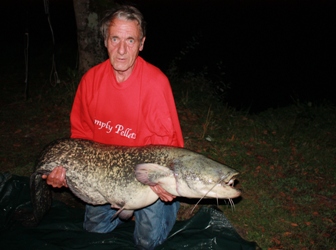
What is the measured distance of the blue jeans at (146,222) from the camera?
10.4ft

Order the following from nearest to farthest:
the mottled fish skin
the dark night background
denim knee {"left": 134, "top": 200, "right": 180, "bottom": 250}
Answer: the mottled fish skin, denim knee {"left": 134, "top": 200, "right": 180, "bottom": 250}, the dark night background

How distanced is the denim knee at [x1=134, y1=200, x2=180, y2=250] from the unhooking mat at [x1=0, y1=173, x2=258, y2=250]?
0.33 feet

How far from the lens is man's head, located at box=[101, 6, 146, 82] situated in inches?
113

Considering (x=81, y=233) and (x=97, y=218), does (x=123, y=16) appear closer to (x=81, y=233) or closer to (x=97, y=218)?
(x=97, y=218)

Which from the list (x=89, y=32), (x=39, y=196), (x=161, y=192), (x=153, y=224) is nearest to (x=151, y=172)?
(x=161, y=192)

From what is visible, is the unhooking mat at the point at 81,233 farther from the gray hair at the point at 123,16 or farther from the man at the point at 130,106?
the gray hair at the point at 123,16

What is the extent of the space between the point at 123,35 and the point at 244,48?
13299 millimetres

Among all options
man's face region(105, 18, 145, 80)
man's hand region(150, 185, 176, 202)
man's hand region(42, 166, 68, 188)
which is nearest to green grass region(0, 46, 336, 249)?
man's hand region(150, 185, 176, 202)

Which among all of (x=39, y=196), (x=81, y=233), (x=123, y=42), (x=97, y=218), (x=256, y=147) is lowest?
(x=81, y=233)

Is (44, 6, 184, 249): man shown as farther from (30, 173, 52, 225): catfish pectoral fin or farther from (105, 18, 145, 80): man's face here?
(30, 173, 52, 225): catfish pectoral fin

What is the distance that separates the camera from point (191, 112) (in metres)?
→ 6.46

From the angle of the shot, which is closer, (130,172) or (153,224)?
(130,172)

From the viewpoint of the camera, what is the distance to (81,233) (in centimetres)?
345

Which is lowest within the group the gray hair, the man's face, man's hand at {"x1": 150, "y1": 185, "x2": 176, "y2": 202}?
man's hand at {"x1": 150, "y1": 185, "x2": 176, "y2": 202}
